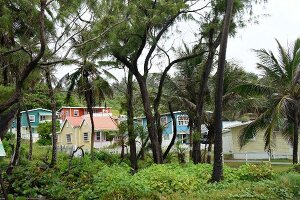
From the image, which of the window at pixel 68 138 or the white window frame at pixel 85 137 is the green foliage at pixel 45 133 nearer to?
the window at pixel 68 138

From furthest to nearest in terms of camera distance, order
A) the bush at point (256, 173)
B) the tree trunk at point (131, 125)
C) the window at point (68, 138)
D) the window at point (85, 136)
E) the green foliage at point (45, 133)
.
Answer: the window at point (68, 138)
the window at point (85, 136)
the green foliage at point (45, 133)
the tree trunk at point (131, 125)
the bush at point (256, 173)

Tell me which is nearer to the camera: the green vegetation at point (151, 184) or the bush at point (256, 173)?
the green vegetation at point (151, 184)

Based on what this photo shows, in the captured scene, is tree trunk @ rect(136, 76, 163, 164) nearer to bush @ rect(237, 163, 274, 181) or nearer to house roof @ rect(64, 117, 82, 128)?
bush @ rect(237, 163, 274, 181)

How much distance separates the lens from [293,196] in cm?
1013

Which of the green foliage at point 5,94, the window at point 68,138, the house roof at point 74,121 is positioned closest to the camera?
the green foliage at point 5,94

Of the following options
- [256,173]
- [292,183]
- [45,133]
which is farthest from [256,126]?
[45,133]

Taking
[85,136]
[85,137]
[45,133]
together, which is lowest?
[85,137]

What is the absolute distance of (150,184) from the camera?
1232 centimetres

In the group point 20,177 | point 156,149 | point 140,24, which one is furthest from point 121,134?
point 20,177

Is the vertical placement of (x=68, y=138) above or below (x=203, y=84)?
below

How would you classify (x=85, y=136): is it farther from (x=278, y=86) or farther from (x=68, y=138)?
(x=278, y=86)

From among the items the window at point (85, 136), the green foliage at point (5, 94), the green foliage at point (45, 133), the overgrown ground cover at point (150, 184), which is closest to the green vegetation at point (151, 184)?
the overgrown ground cover at point (150, 184)

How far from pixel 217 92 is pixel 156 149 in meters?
6.64

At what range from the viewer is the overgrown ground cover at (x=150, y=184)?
10.0m
